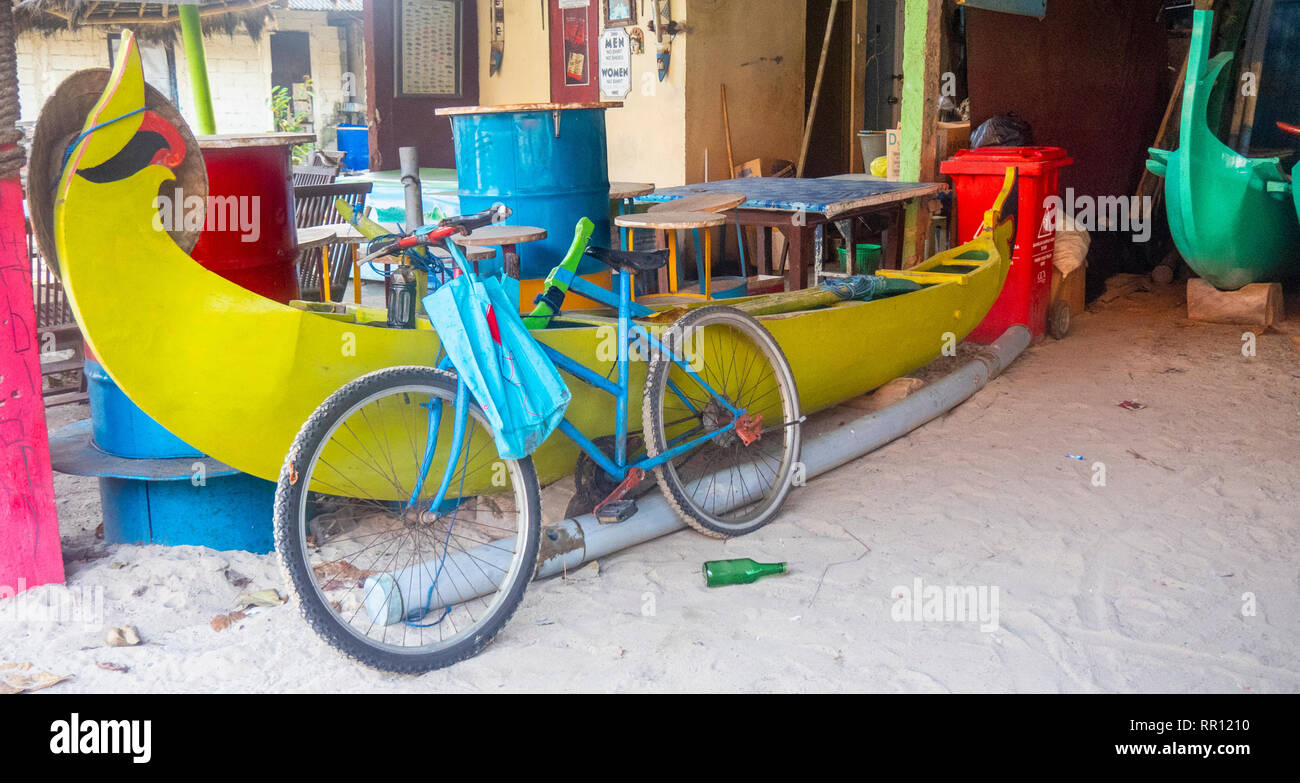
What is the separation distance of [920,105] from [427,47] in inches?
193

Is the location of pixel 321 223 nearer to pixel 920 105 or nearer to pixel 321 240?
pixel 321 240

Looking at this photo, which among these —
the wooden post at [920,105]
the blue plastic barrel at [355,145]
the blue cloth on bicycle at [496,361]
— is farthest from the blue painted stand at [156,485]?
the blue plastic barrel at [355,145]

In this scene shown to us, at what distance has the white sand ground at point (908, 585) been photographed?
8.69 ft

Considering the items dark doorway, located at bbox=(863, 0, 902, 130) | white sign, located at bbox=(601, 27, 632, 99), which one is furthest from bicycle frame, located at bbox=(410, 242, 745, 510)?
dark doorway, located at bbox=(863, 0, 902, 130)

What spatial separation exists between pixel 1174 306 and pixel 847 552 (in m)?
4.48

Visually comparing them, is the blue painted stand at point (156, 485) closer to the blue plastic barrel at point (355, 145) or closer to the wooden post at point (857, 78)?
the wooden post at point (857, 78)

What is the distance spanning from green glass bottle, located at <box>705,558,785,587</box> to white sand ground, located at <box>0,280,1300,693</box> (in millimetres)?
48

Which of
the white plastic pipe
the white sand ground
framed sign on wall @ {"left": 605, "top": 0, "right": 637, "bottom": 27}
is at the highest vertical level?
framed sign on wall @ {"left": 605, "top": 0, "right": 637, "bottom": 27}

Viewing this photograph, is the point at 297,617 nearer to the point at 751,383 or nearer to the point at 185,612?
the point at 185,612

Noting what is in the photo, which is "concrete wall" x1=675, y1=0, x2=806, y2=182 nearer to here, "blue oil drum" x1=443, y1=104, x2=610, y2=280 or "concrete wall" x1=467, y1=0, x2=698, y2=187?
"concrete wall" x1=467, y1=0, x2=698, y2=187

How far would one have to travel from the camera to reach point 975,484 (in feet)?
13.0

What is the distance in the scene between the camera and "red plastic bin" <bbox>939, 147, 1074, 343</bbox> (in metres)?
5.64

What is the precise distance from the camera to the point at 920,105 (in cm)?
578
